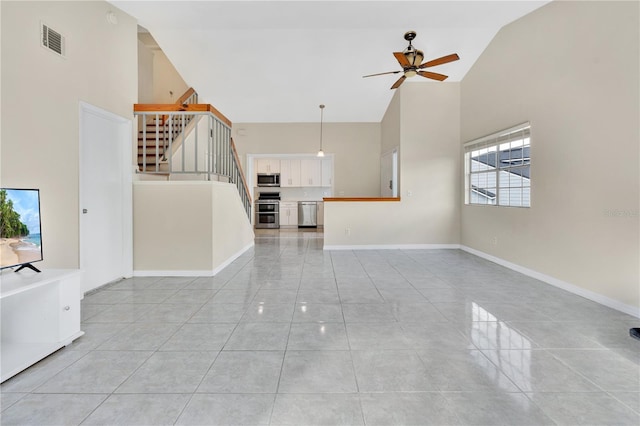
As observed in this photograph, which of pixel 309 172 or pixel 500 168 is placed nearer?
pixel 500 168

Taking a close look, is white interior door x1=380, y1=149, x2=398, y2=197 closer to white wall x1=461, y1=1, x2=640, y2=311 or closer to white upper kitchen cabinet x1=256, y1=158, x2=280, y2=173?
white wall x1=461, y1=1, x2=640, y2=311

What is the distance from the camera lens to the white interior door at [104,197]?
136 inches

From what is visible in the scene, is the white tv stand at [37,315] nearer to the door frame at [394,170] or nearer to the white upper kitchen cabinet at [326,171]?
the door frame at [394,170]

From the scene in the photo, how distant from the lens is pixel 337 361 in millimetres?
2018

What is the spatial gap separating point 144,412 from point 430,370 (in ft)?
5.13

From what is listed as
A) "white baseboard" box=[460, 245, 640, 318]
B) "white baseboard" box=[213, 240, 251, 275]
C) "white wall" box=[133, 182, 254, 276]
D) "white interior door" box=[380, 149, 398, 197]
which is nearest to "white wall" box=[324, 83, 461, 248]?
"white interior door" box=[380, 149, 398, 197]

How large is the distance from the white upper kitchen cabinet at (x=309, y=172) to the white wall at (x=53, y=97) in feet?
21.6

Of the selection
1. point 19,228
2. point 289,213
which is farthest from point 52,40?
point 289,213

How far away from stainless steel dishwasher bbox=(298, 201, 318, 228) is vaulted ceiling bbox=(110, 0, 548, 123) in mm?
3268

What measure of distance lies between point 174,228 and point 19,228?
6.60ft

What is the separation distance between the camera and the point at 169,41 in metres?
5.29

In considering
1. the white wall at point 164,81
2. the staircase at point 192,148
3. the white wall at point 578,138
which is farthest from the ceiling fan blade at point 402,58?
the white wall at point 164,81

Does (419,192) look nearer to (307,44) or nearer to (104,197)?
(307,44)

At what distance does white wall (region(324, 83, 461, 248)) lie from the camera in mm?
6238
